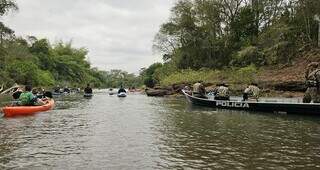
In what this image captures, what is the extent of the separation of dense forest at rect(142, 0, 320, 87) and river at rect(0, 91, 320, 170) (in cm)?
2316

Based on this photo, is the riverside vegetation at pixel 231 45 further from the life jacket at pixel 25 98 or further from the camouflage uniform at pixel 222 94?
the life jacket at pixel 25 98

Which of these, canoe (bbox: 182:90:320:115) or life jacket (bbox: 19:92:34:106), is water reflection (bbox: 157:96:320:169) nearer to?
canoe (bbox: 182:90:320:115)

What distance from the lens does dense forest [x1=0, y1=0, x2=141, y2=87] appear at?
6081 centimetres

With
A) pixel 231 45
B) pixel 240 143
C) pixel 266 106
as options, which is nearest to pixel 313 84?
pixel 266 106

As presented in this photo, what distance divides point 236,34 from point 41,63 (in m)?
54.7

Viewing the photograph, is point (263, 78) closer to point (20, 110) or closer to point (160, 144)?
point (20, 110)

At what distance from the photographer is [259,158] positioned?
1134 cm

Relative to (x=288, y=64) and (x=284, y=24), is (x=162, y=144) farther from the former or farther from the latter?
(x=284, y=24)

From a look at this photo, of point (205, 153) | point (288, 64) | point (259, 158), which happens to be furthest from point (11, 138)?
point (288, 64)

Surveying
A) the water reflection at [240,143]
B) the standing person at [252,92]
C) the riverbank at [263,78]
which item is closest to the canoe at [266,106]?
the standing person at [252,92]

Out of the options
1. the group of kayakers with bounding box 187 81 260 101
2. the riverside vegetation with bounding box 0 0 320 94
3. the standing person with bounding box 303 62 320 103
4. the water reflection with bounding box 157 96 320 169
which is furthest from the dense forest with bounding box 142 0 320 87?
the water reflection with bounding box 157 96 320 169

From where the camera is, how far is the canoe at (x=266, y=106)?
74.3 ft

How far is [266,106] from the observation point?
83.7ft

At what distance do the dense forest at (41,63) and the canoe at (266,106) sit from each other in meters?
30.6
